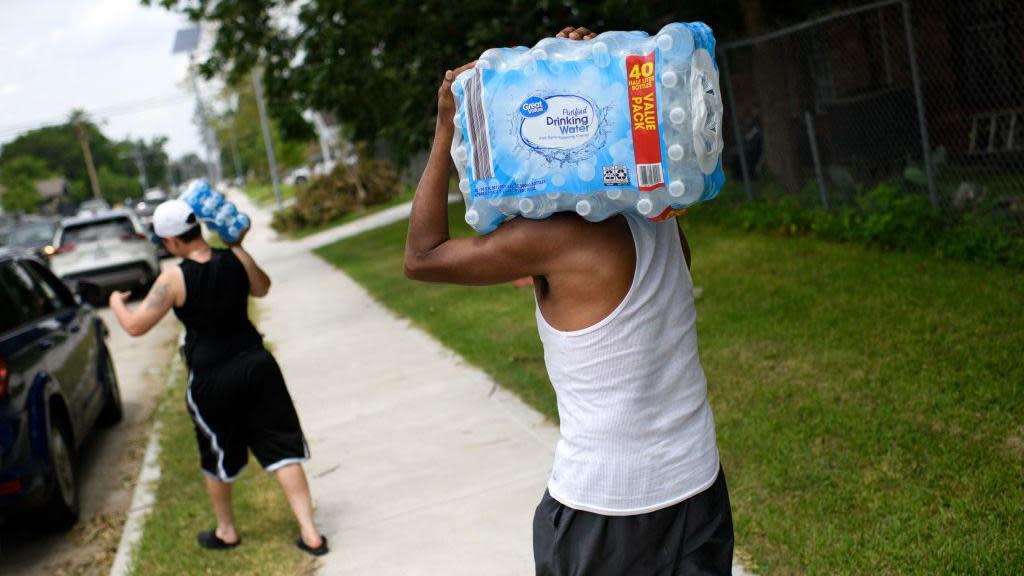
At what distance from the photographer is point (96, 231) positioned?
16406mm

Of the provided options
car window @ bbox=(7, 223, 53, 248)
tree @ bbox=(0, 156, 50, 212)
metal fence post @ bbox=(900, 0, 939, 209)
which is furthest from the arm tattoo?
tree @ bbox=(0, 156, 50, 212)

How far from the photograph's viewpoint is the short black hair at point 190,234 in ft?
14.5

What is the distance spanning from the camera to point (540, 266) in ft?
7.00

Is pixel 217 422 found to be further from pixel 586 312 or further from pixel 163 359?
pixel 163 359

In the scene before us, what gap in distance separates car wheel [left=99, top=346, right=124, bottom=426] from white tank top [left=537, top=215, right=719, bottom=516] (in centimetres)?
637

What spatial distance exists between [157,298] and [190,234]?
348 mm

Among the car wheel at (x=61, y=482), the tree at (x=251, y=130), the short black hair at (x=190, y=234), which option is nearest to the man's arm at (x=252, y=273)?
the short black hair at (x=190, y=234)

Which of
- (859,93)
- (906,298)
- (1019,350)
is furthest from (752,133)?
(1019,350)

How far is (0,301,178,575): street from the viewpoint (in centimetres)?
549

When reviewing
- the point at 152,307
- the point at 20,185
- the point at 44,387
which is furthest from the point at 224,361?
the point at 20,185

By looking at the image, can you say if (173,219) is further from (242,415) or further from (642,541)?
(642,541)

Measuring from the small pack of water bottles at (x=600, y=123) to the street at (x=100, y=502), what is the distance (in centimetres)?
424

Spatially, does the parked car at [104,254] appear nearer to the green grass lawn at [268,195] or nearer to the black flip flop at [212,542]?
the black flip flop at [212,542]

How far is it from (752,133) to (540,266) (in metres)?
13.6
